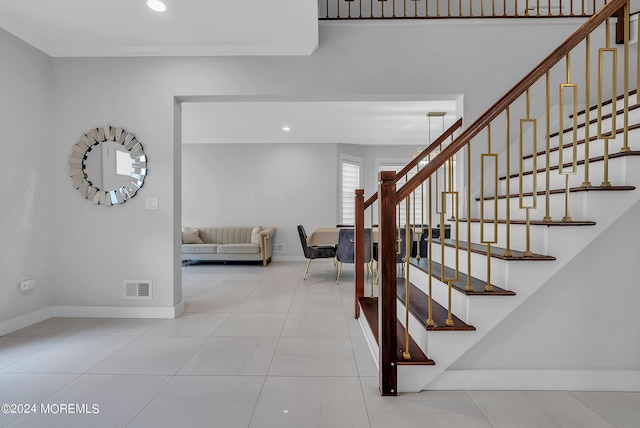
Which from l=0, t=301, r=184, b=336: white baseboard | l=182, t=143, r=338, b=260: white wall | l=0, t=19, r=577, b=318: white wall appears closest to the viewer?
l=0, t=19, r=577, b=318: white wall

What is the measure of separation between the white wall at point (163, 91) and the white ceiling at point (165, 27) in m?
0.11

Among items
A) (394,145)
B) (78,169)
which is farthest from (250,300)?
(394,145)

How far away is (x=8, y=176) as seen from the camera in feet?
9.72

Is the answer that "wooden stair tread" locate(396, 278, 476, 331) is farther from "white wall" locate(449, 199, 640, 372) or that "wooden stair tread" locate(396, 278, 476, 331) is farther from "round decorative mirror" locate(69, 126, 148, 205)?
"round decorative mirror" locate(69, 126, 148, 205)

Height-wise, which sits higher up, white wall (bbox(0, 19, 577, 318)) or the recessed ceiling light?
the recessed ceiling light

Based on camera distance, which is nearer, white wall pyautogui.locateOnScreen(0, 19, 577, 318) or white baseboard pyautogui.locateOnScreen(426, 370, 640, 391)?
white baseboard pyautogui.locateOnScreen(426, 370, 640, 391)

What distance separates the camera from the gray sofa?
6.61 m

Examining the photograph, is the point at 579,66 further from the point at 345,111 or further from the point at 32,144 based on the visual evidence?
the point at 32,144

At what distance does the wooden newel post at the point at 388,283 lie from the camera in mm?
1922

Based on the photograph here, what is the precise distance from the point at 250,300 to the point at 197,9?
2997mm

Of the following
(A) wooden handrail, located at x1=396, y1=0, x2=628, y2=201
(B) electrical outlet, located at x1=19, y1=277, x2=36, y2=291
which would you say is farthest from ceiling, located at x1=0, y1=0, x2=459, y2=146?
(B) electrical outlet, located at x1=19, y1=277, x2=36, y2=291

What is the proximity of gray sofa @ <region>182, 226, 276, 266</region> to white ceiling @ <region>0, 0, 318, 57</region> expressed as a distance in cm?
396

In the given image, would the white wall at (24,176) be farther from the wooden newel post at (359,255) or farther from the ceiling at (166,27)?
the wooden newel post at (359,255)

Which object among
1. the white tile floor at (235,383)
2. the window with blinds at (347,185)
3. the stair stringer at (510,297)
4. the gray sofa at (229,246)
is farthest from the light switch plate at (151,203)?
the window with blinds at (347,185)
